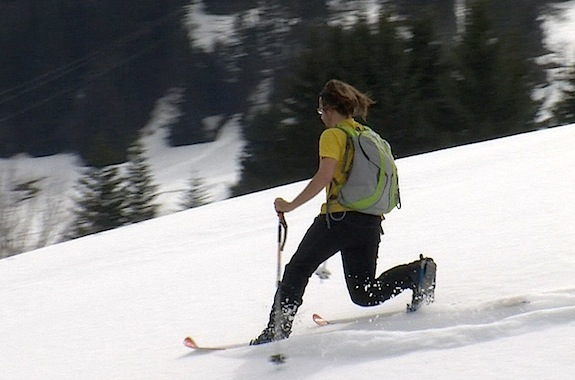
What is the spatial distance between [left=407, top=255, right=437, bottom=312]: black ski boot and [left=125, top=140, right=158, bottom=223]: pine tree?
27652 mm

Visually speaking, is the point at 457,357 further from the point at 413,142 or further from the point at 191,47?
the point at 191,47

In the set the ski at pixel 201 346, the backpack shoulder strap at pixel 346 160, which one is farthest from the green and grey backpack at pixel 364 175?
the ski at pixel 201 346

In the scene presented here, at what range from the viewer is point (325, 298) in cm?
591

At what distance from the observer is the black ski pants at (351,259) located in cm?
456

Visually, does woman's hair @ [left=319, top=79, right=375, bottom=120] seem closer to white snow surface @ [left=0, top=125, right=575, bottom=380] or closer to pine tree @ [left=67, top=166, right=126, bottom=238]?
white snow surface @ [left=0, top=125, right=575, bottom=380]

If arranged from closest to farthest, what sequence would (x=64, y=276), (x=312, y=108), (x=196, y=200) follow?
(x=64, y=276)
(x=312, y=108)
(x=196, y=200)

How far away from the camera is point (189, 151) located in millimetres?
58719

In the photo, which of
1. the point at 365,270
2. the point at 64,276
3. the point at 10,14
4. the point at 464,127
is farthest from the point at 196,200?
the point at 10,14

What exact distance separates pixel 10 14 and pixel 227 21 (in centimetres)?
1687

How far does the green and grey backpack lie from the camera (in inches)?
177

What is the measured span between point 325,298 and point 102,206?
89.0 feet

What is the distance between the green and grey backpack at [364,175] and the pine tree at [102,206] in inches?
1077

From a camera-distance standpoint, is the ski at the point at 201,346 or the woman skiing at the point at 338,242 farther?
the ski at the point at 201,346

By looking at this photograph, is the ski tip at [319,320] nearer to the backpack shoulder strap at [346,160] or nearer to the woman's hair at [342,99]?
the backpack shoulder strap at [346,160]
